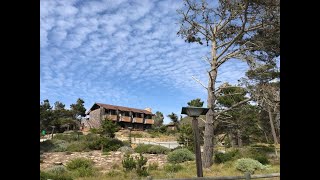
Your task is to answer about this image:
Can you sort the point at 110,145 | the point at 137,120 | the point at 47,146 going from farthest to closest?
the point at 137,120 < the point at 47,146 < the point at 110,145

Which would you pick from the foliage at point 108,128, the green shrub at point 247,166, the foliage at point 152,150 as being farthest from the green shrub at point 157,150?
the green shrub at point 247,166

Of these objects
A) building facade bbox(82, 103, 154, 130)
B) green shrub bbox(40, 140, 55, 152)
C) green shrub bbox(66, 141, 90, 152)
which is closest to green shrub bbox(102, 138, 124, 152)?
green shrub bbox(66, 141, 90, 152)

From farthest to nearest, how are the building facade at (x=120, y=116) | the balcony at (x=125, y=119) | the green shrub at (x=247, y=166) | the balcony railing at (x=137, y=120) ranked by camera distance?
the balcony railing at (x=137, y=120)
the balcony at (x=125, y=119)
the building facade at (x=120, y=116)
the green shrub at (x=247, y=166)

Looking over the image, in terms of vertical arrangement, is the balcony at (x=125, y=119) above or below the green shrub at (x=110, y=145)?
above

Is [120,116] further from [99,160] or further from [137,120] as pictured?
[99,160]

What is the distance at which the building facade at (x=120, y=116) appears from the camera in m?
45.5

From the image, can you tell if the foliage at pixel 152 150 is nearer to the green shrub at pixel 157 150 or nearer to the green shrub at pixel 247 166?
the green shrub at pixel 157 150

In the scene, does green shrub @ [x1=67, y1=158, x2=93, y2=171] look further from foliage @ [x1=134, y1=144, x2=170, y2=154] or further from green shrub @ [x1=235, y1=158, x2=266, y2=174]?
green shrub @ [x1=235, y1=158, x2=266, y2=174]

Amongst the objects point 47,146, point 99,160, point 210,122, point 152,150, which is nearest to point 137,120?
point 47,146

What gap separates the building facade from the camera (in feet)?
149

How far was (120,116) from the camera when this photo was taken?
47.4 meters
